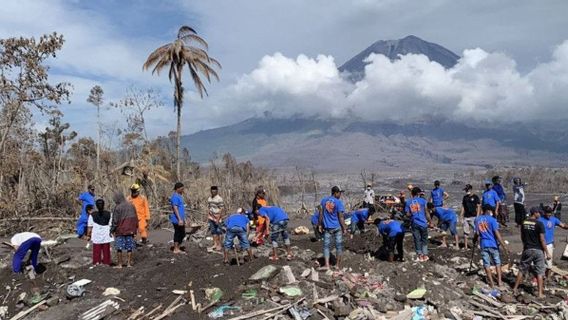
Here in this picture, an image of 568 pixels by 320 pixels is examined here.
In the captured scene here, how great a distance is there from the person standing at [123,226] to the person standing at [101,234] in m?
0.17

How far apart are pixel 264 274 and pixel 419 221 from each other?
13.2 ft

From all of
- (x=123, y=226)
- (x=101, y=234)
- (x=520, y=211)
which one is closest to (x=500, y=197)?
(x=520, y=211)

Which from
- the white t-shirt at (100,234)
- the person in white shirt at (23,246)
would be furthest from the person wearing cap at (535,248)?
the person in white shirt at (23,246)

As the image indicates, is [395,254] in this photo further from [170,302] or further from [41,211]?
[41,211]

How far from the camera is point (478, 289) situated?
10133mm

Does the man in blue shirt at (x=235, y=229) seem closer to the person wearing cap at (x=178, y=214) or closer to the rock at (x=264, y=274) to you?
the rock at (x=264, y=274)

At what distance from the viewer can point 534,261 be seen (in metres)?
9.70

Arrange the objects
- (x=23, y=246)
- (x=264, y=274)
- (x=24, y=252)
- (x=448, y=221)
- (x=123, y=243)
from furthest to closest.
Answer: (x=448, y=221) → (x=123, y=243) → (x=24, y=252) → (x=23, y=246) → (x=264, y=274)

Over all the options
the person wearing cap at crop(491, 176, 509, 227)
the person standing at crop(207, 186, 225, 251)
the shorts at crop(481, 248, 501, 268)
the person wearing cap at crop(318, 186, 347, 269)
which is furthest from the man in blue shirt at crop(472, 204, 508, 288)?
the person standing at crop(207, 186, 225, 251)

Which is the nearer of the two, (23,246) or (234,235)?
(23,246)

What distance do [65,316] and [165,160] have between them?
795 inches

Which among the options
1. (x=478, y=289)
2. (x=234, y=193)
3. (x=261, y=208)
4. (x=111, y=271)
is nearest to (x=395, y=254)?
(x=478, y=289)

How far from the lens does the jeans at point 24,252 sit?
10.5 meters

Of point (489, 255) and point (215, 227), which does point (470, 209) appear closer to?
point (489, 255)
